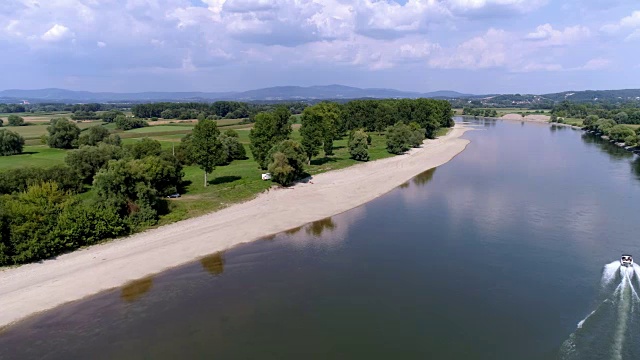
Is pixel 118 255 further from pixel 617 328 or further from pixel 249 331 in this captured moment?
pixel 617 328

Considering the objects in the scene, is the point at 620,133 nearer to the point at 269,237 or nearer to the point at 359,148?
the point at 359,148

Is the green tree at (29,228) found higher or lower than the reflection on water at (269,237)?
higher

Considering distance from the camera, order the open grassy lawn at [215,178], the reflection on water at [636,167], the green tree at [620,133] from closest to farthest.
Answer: the open grassy lawn at [215,178] < the reflection on water at [636,167] < the green tree at [620,133]

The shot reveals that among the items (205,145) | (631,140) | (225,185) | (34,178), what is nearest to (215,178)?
(225,185)

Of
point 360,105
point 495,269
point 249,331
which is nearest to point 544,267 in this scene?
point 495,269

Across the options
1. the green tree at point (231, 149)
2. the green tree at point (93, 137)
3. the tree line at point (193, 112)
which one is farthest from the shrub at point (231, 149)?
the tree line at point (193, 112)

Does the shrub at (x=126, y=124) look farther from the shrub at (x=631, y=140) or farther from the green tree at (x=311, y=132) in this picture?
the shrub at (x=631, y=140)
